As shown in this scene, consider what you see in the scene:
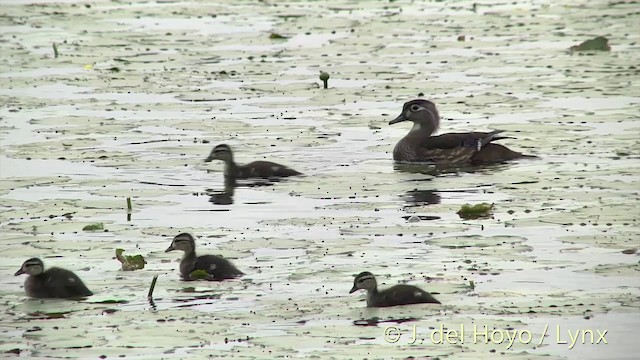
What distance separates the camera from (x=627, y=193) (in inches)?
594

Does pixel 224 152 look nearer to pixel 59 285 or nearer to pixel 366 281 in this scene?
pixel 59 285

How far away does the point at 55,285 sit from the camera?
11.3m

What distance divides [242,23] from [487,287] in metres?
18.6

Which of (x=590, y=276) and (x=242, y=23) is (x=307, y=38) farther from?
(x=590, y=276)

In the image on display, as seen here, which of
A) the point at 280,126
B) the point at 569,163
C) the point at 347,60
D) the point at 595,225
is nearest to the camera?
the point at 595,225

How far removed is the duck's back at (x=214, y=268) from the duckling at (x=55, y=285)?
2.72ft

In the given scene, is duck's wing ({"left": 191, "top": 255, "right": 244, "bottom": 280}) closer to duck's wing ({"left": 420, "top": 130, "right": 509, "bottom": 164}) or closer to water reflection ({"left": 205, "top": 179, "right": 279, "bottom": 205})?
water reflection ({"left": 205, "top": 179, "right": 279, "bottom": 205})

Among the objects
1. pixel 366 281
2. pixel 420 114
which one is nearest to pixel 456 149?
pixel 420 114

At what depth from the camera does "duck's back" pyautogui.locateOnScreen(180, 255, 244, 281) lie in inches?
468

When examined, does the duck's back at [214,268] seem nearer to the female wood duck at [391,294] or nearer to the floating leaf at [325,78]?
the female wood duck at [391,294]

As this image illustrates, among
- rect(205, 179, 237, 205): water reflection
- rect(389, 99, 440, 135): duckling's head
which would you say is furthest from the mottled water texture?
rect(389, 99, 440, 135): duckling's head

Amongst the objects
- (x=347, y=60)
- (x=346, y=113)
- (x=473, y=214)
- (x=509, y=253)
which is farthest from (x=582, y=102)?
(x=509, y=253)

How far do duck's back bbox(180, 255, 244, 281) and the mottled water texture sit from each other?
0.16 metres

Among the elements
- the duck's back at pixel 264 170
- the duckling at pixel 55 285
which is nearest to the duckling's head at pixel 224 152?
the duck's back at pixel 264 170
